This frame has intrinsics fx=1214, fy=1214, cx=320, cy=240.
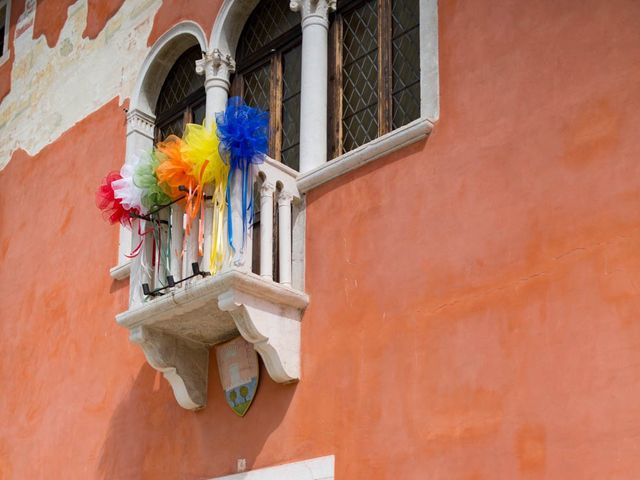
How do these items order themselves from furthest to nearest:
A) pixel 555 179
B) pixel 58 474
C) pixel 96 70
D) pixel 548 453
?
pixel 96 70, pixel 58 474, pixel 555 179, pixel 548 453

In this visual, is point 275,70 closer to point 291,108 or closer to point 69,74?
point 291,108

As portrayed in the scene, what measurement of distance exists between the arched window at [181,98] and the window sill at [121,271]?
1198 mm

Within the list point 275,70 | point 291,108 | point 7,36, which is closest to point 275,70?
point 275,70

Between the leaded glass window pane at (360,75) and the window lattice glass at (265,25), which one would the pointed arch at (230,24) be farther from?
the leaded glass window pane at (360,75)

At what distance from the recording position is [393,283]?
6852 mm

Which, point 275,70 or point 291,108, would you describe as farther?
point 275,70

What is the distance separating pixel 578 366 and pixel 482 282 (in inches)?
31.8

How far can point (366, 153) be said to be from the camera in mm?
7242

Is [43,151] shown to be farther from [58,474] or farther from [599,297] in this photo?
[599,297]

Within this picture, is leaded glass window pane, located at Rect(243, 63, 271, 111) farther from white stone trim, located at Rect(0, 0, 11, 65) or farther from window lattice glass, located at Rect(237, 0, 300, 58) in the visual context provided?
white stone trim, located at Rect(0, 0, 11, 65)

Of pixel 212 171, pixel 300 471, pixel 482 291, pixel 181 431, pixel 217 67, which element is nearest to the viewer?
pixel 482 291

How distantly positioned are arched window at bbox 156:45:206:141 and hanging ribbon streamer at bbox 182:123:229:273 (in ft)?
5.88

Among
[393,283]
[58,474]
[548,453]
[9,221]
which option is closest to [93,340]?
[58,474]

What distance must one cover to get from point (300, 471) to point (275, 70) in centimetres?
302
